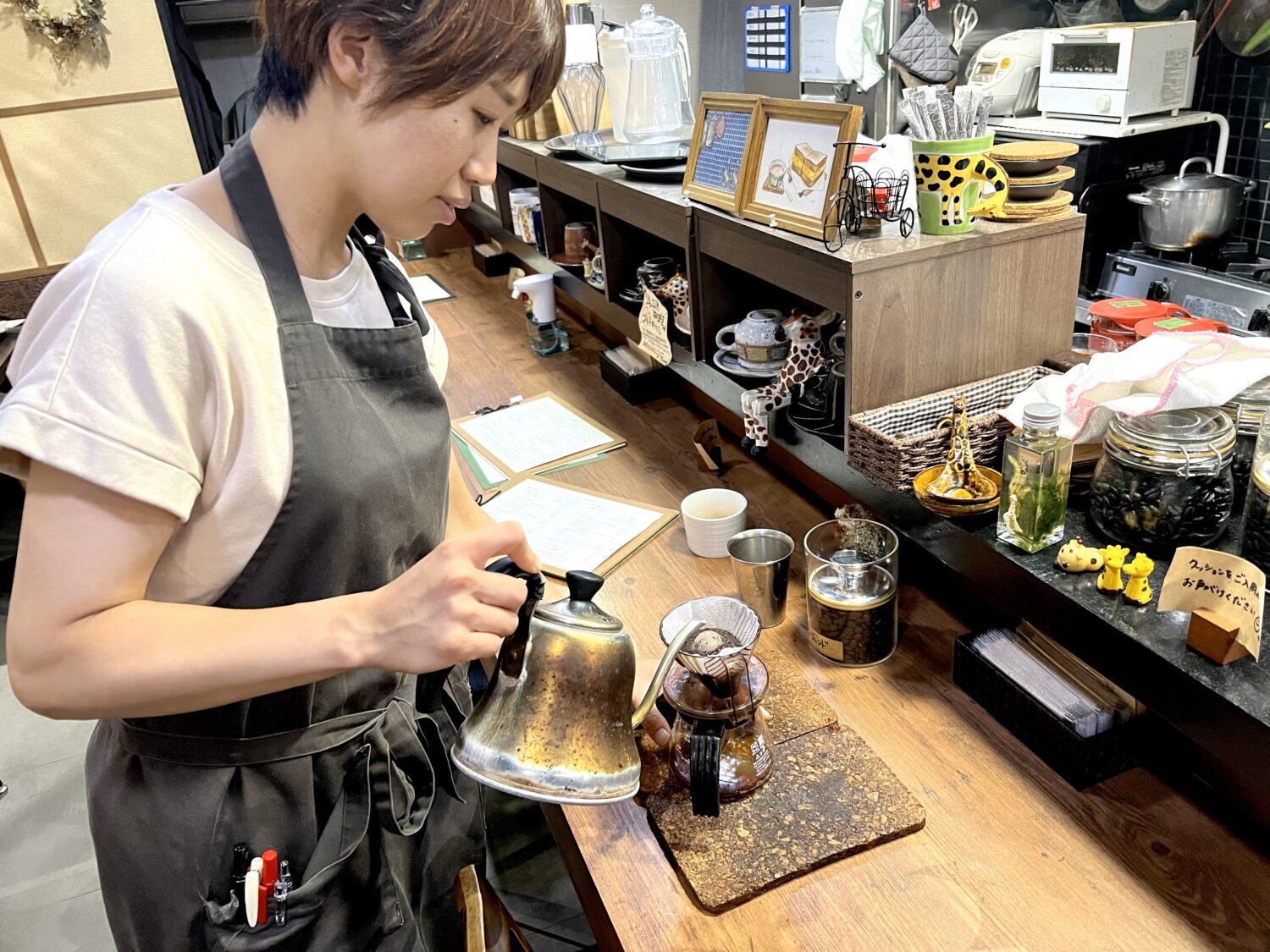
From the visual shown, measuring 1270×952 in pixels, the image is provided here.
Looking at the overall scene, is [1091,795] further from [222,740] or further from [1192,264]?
[1192,264]

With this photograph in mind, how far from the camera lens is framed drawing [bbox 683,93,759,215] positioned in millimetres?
1518

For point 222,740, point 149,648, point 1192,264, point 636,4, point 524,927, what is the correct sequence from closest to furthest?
1. point 149,648
2. point 222,740
3. point 524,927
4. point 1192,264
5. point 636,4

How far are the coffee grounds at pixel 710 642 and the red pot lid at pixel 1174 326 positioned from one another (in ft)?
2.52

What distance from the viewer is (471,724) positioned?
86cm

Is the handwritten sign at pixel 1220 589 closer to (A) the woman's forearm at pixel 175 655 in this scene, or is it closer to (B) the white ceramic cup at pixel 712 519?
(B) the white ceramic cup at pixel 712 519

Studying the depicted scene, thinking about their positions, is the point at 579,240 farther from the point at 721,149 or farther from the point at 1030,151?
the point at 1030,151

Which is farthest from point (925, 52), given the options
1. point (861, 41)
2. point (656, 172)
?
point (656, 172)

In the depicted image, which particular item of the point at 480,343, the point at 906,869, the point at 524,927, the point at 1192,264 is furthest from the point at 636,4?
the point at 906,869

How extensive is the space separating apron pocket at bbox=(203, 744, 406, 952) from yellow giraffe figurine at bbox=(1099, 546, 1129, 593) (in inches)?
34.5

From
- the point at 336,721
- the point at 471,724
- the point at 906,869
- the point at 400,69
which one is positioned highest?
the point at 400,69

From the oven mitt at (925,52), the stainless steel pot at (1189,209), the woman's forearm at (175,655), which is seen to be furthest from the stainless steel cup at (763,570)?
the oven mitt at (925,52)

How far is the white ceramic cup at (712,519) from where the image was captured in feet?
5.08

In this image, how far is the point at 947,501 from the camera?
1.21 meters

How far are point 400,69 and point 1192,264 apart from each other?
248cm
